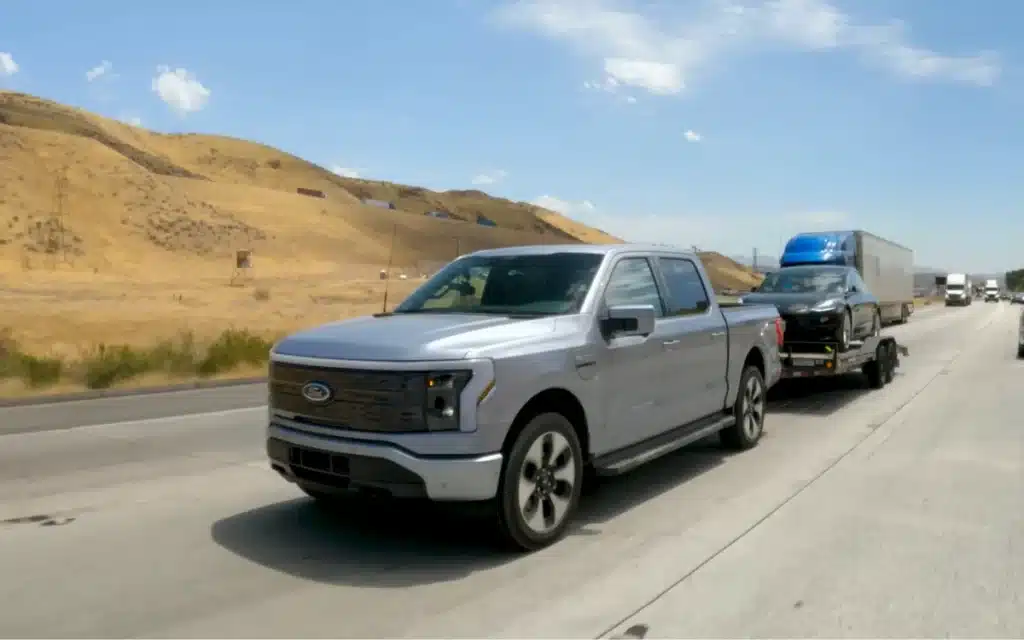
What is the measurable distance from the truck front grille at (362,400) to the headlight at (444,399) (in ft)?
0.13

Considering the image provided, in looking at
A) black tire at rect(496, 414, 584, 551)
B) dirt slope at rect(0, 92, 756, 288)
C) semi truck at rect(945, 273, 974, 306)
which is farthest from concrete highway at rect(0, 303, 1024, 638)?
semi truck at rect(945, 273, 974, 306)

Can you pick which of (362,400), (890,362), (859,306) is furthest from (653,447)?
(890,362)

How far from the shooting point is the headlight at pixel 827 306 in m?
11.3

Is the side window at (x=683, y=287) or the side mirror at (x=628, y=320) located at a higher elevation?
the side window at (x=683, y=287)

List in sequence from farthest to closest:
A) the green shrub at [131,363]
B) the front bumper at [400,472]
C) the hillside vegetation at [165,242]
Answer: the hillside vegetation at [165,242] < the green shrub at [131,363] < the front bumper at [400,472]

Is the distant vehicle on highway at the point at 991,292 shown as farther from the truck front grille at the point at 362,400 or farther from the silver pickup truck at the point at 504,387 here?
the truck front grille at the point at 362,400

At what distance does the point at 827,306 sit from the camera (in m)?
11.4

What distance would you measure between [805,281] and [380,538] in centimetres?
963

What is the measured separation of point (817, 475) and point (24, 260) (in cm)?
5260

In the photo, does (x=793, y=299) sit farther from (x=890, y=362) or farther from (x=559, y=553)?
(x=559, y=553)

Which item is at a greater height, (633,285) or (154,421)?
(633,285)

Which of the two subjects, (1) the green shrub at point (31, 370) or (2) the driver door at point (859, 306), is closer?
(2) the driver door at point (859, 306)

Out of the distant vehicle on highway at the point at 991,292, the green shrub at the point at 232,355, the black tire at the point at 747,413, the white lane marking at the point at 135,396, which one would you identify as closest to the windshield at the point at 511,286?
the black tire at the point at 747,413

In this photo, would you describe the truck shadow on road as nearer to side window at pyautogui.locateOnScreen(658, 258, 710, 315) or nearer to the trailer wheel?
side window at pyautogui.locateOnScreen(658, 258, 710, 315)
